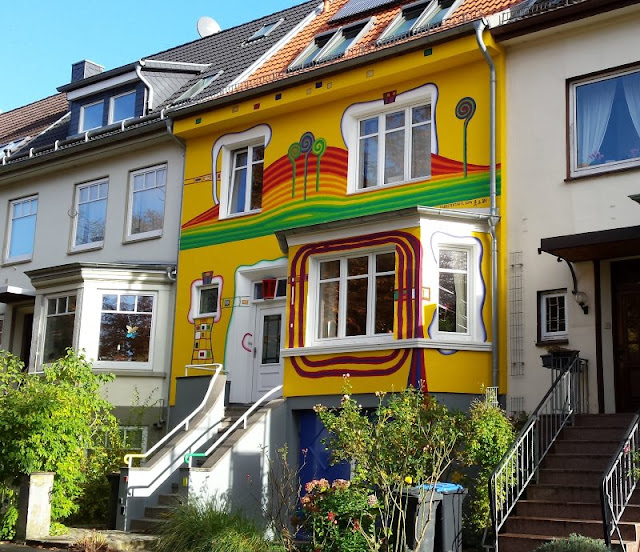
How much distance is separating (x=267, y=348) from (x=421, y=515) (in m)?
7.58

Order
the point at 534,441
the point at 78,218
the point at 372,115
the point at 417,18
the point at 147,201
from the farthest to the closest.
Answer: the point at 78,218
the point at 147,201
the point at 417,18
the point at 372,115
the point at 534,441

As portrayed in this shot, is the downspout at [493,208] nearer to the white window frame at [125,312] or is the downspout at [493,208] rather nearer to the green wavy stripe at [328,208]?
the green wavy stripe at [328,208]

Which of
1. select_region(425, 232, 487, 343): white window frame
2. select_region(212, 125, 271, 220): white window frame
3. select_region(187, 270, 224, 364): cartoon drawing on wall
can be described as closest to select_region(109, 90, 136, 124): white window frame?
select_region(212, 125, 271, 220): white window frame

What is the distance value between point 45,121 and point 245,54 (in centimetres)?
754

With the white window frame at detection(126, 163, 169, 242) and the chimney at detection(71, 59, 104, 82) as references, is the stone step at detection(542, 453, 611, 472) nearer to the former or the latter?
the white window frame at detection(126, 163, 169, 242)

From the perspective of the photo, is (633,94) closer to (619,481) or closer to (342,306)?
(342,306)

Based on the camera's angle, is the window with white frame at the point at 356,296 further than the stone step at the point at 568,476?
Yes

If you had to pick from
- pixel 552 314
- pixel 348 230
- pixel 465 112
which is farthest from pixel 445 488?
pixel 465 112

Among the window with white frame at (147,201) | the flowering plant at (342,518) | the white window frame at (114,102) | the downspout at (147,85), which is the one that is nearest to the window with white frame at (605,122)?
the flowering plant at (342,518)

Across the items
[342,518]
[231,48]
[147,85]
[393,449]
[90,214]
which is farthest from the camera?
[231,48]

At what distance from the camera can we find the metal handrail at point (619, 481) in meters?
10.4

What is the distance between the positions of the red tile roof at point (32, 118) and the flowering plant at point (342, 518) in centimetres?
1734

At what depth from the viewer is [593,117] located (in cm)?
1483

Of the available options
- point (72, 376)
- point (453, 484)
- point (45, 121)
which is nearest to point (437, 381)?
point (453, 484)
